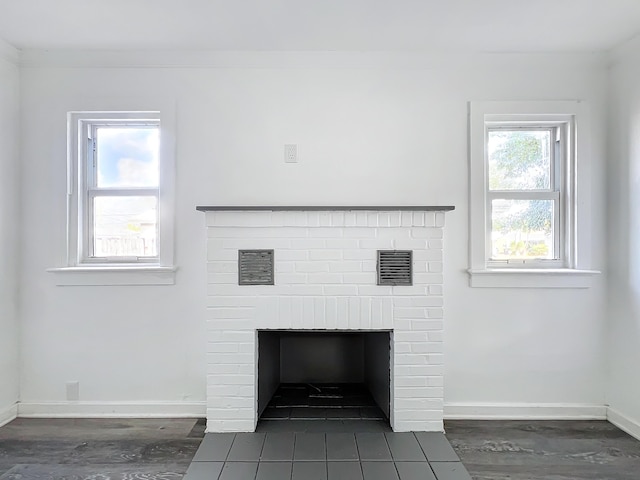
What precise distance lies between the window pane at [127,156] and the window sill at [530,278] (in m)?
2.23

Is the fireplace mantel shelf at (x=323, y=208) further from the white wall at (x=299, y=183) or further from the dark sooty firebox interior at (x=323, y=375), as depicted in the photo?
the dark sooty firebox interior at (x=323, y=375)

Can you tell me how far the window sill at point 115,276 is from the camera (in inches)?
105

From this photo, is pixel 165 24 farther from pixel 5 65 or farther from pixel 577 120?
pixel 577 120

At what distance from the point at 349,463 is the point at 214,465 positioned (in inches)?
26.4

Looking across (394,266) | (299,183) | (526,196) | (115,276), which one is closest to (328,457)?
(394,266)

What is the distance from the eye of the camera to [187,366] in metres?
2.69

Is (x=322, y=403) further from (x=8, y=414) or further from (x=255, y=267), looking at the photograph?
(x=8, y=414)

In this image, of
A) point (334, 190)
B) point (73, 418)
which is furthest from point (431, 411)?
point (73, 418)

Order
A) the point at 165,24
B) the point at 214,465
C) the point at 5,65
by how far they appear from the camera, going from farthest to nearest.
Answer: the point at 5,65 → the point at 165,24 → the point at 214,465

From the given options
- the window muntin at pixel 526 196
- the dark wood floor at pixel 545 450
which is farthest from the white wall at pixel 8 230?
the window muntin at pixel 526 196

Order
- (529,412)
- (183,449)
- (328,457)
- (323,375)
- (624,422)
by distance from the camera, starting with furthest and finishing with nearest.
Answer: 1. (323,375)
2. (529,412)
3. (624,422)
4. (183,449)
5. (328,457)

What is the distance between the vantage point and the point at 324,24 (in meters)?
2.32

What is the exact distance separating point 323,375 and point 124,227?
1709mm

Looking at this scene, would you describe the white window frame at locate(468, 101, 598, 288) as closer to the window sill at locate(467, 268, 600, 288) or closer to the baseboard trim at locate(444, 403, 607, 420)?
the window sill at locate(467, 268, 600, 288)
